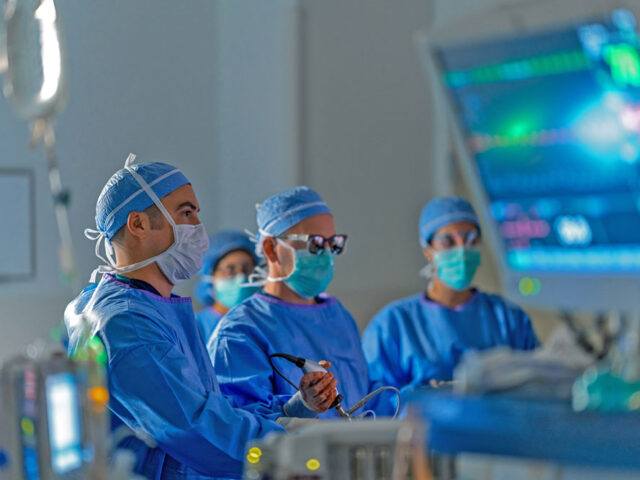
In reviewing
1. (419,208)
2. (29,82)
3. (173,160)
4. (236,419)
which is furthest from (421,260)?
(29,82)

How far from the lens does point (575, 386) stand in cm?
157

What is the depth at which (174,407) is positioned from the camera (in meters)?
2.61

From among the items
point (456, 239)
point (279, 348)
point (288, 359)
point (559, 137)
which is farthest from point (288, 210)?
point (559, 137)

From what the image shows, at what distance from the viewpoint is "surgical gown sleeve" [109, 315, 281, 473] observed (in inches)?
103

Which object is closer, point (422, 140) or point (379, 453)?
point (379, 453)

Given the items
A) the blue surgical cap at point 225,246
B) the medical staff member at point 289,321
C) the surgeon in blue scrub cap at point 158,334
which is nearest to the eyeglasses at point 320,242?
the medical staff member at point 289,321

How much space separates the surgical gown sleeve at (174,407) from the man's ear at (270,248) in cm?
91

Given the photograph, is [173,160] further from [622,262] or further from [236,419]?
[622,262]

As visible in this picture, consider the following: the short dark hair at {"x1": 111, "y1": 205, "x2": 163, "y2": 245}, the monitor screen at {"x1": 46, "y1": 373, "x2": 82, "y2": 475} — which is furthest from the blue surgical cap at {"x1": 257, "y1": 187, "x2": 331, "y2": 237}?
the monitor screen at {"x1": 46, "y1": 373, "x2": 82, "y2": 475}

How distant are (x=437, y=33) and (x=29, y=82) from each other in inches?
28.9

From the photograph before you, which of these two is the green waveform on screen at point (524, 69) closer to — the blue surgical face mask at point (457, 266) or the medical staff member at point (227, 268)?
the blue surgical face mask at point (457, 266)

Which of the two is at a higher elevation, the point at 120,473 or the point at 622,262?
the point at 622,262

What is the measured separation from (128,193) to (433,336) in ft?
4.98

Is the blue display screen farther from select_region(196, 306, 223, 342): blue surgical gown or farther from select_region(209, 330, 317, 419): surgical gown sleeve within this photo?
select_region(196, 306, 223, 342): blue surgical gown
